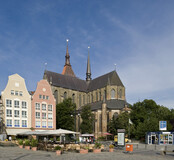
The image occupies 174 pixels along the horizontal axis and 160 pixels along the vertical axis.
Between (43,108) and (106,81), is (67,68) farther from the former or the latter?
(43,108)

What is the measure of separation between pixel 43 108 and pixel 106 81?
3630cm

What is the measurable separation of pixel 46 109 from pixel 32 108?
3.76m

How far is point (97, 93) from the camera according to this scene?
8669 cm

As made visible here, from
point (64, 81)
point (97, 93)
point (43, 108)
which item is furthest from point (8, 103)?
point (97, 93)

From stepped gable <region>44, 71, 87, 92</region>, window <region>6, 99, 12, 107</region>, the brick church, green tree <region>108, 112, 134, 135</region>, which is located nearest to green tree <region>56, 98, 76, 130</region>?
green tree <region>108, 112, 134, 135</region>

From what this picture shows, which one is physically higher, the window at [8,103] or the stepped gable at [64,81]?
the stepped gable at [64,81]

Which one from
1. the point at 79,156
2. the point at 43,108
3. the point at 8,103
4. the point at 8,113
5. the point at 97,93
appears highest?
the point at 97,93

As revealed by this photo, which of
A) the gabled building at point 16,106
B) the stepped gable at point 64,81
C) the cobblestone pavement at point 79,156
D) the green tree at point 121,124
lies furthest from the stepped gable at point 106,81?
the cobblestone pavement at point 79,156

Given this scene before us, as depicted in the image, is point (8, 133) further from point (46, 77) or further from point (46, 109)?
point (46, 77)

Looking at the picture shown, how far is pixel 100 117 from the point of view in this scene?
245ft

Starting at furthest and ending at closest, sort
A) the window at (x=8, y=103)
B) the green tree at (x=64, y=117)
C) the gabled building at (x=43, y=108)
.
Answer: the green tree at (x=64, y=117), the gabled building at (x=43, y=108), the window at (x=8, y=103)

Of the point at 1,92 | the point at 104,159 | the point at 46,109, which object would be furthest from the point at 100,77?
the point at 104,159

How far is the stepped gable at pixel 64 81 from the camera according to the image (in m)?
80.8

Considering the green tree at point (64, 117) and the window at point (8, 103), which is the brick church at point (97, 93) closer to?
the green tree at point (64, 117)
